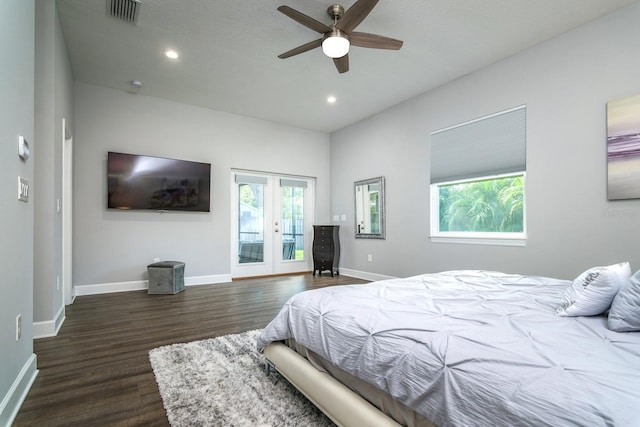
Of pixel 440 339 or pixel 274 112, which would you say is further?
pixel 274 112

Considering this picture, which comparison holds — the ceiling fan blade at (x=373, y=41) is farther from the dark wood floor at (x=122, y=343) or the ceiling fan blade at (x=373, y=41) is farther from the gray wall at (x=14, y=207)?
the dark wood floor at (x=122, y=343)

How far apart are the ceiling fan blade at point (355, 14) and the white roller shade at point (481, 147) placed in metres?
2.22

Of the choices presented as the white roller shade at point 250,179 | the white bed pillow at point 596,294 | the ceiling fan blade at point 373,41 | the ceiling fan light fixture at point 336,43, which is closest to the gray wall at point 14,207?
the ceiling fan light fixture at point 336,43

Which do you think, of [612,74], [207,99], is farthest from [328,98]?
[612,74]

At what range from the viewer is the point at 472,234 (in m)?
4.05

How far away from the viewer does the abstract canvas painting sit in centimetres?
270

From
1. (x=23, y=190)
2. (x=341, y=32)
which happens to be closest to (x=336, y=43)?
(x=341, y=32)

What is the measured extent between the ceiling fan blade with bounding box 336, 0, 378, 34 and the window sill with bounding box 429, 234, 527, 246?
2841 millimetres

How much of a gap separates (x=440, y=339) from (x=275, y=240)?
519 cm

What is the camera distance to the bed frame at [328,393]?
47.3 inches

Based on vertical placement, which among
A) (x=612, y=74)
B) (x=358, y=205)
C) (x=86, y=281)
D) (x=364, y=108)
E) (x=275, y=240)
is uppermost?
(x=364, y=108)

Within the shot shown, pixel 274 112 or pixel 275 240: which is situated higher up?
pixel 274 112

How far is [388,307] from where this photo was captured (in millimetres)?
1486

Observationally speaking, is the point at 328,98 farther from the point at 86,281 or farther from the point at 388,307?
the point at 86,281
